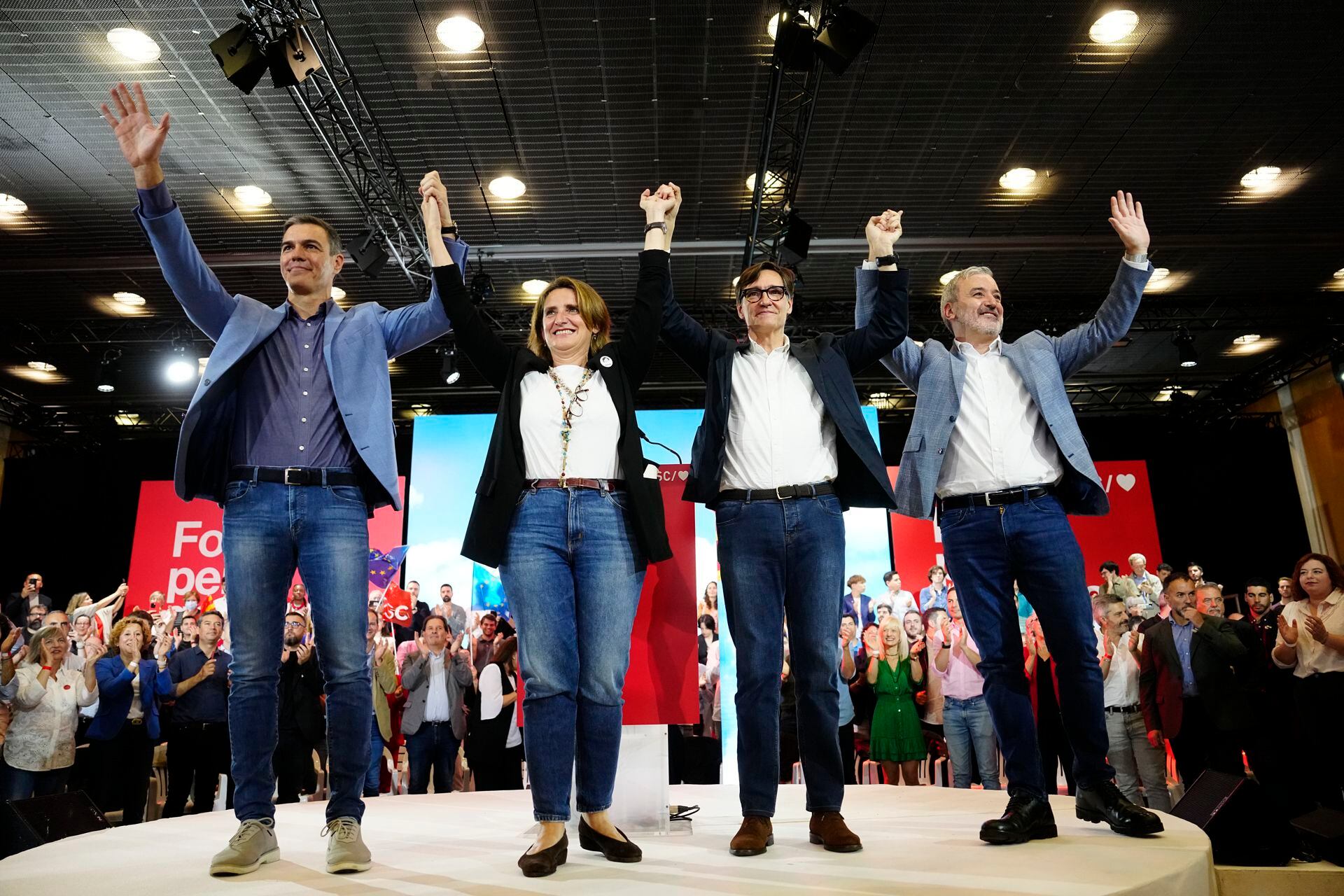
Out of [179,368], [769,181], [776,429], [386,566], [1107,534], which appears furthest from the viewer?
[1107,534]

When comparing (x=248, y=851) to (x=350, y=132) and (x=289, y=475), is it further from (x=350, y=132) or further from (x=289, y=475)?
(x=350, y=132)

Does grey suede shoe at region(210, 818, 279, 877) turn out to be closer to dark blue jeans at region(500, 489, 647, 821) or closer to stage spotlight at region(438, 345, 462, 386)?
dark blue jeans at region(500, 489, 647, 821)

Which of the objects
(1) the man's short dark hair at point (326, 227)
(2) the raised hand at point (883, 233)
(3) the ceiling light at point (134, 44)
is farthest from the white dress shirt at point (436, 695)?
(2) the raised hand at point (883, 233)

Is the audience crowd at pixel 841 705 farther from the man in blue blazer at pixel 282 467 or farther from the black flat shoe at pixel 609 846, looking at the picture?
the black flat shoe at pixel 609 846

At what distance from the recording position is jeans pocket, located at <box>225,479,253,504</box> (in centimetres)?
235

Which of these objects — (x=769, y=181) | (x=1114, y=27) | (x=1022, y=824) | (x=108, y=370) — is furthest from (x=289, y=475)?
(x=108, y=370)

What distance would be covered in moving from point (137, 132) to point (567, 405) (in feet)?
4.36

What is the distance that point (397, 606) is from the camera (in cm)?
1037

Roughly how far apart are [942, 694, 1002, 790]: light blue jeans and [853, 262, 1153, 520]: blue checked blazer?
4380mm

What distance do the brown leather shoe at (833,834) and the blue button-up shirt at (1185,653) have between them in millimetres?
4617

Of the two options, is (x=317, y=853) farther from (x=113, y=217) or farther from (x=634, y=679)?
(x=113, y=217)

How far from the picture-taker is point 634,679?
301cm

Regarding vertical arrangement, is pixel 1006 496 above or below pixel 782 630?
above

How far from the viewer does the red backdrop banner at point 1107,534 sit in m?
11.9
